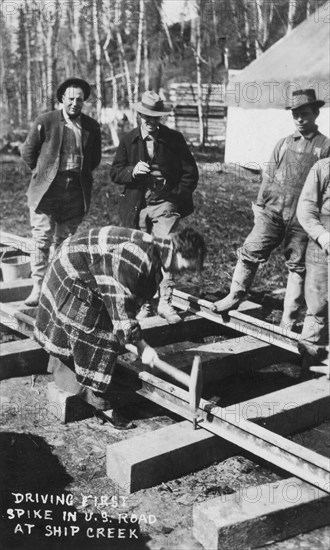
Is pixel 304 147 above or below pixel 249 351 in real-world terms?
above

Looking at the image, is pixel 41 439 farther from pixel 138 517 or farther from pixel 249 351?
pixel 249 351

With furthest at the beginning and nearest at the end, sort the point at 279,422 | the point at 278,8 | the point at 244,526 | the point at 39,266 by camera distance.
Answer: the point at 278,8 → the point at 39,266 → the point at 279,422 → the point at 244,526

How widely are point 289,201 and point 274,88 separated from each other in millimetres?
9589

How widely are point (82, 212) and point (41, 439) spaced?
8.50ft

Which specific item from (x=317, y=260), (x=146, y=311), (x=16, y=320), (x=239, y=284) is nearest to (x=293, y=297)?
(x=239, y=284)

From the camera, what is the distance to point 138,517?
3.53m

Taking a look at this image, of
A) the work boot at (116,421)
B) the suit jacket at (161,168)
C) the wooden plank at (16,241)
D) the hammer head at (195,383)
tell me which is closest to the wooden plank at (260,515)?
the hammer head at (195,383)

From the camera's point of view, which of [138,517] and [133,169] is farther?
[133,169]

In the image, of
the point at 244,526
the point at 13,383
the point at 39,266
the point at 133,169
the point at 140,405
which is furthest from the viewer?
the point at 39,266

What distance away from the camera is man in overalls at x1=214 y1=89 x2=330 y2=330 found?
530 cm

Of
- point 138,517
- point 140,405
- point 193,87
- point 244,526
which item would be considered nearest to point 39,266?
point 140,405

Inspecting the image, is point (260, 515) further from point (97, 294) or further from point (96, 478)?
point (97, 294)

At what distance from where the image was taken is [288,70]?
13.9 m

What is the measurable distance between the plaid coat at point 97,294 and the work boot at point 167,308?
60.7 inches
